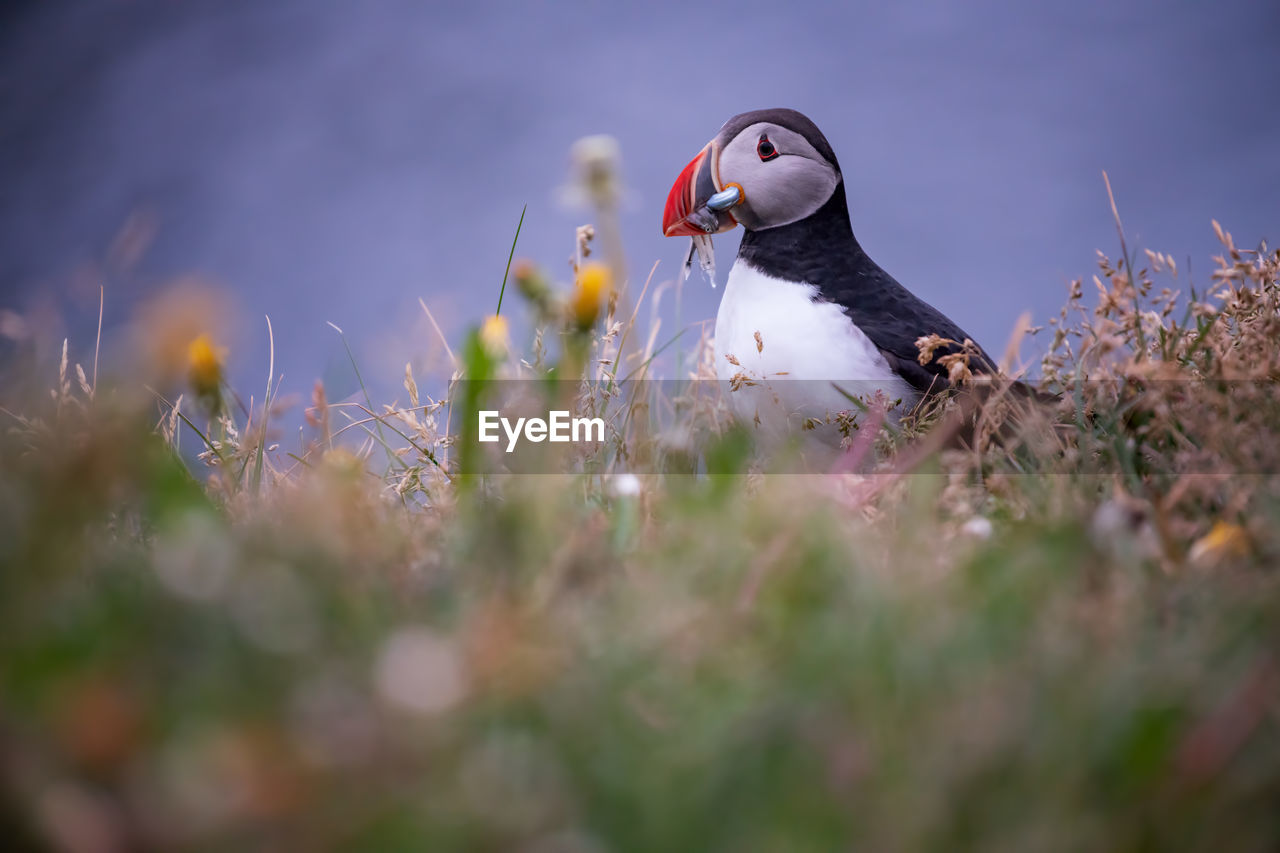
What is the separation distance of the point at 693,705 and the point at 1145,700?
42cm

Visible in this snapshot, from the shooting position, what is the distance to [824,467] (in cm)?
296

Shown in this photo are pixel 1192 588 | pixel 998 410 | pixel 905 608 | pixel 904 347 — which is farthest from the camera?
pixel 904 347

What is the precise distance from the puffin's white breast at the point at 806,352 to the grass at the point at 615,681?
5.15ft

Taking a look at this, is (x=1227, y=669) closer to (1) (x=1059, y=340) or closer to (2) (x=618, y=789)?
(2) (x=618, y=789)

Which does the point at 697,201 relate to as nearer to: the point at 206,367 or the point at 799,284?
the point at 799,284

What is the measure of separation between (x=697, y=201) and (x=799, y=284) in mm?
572

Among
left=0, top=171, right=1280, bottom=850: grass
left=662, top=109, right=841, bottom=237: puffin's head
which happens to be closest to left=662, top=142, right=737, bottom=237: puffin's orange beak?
left=662, top=109, right=841, bottom=237: puffin's head

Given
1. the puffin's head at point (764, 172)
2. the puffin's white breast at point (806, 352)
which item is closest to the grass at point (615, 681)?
the puffin's white breast at point (806, 352)

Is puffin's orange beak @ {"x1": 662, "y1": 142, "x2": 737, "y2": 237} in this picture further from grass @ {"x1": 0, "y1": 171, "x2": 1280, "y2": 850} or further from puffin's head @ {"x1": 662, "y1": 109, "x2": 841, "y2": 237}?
grass @ {"x1": 0, "y1": 171, "x2": 1280, "y2": 850}

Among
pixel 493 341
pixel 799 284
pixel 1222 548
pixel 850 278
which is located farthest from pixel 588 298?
pixel 850 278

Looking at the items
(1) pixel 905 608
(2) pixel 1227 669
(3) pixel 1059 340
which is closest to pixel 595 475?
(3) pixel 1059 340

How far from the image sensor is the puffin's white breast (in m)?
2.88

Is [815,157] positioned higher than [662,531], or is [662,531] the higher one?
[815,157]

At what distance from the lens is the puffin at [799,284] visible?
289cm
